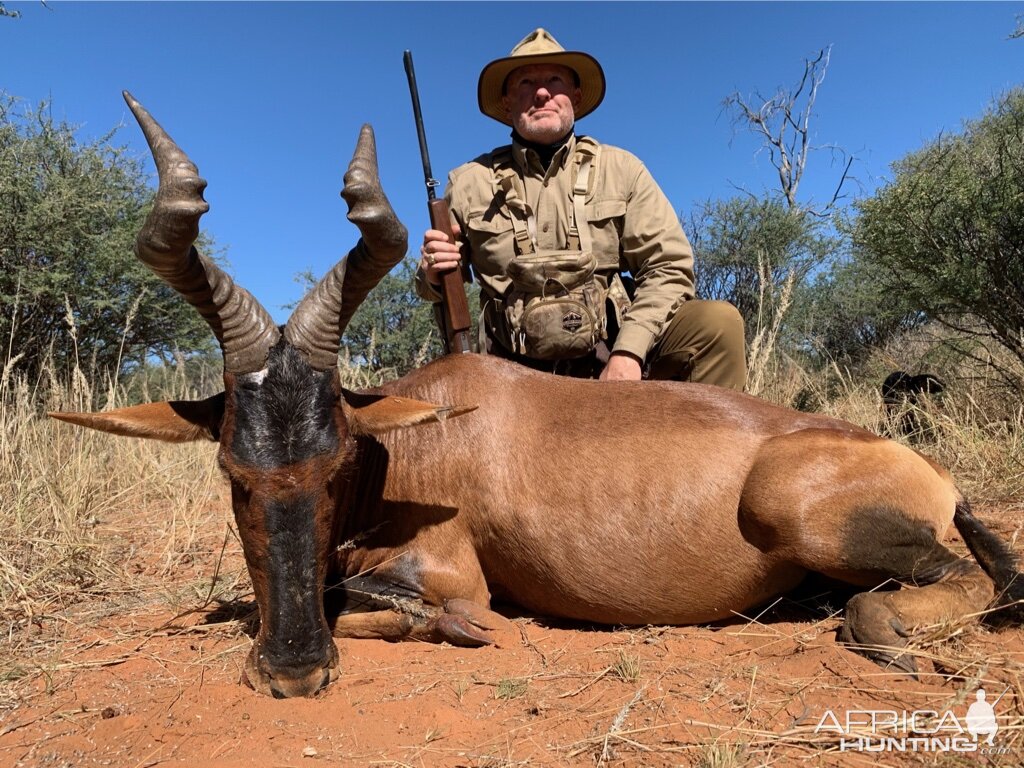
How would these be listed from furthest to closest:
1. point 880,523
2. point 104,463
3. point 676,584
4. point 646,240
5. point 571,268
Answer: point 104,463, point 646,240, point 571,268, point 676,584, point 880,523

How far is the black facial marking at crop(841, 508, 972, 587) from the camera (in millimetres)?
3141

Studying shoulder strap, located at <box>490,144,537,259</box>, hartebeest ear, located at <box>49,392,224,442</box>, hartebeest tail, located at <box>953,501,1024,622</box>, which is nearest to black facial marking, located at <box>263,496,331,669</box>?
hartebeest ear, located at <box>49,392,224,442</box>

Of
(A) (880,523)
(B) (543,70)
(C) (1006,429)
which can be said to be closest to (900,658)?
(A) (880,523)

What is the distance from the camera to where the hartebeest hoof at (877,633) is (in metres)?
2.79

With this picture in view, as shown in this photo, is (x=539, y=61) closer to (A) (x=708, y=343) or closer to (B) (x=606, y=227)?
(B) (x=606, y=227)

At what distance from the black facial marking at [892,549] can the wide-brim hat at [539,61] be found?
4.58 meters

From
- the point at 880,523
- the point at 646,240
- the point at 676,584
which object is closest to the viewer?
the point at 880,523

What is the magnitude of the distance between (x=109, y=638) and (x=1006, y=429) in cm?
735

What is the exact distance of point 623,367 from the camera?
5191mm

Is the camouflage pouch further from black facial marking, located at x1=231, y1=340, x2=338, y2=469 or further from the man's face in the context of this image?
black facial marking, located at x1=231, y1=340, x2=338, y2=469

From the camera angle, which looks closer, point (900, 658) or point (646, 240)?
point (900, 658)

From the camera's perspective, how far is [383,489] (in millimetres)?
3775

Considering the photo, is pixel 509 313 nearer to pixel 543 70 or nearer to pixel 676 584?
pixel 543 70

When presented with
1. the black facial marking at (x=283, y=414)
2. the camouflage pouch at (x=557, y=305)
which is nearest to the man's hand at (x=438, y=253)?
the camouflage pouch at (x=557, y=305)
